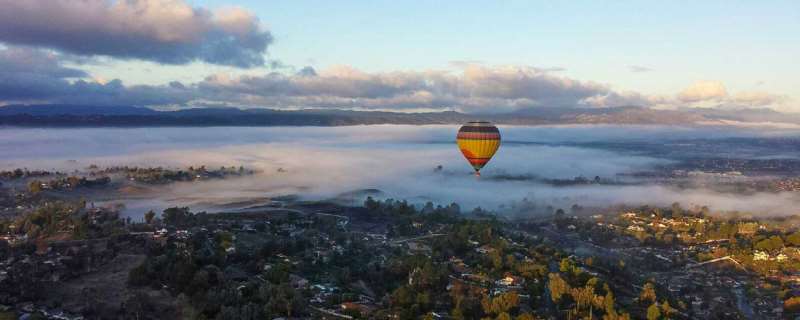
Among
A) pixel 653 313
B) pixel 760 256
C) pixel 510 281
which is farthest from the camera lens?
pixel 760 256

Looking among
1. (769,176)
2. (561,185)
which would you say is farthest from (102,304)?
(769,176)

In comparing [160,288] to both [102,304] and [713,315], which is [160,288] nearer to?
[102,304]

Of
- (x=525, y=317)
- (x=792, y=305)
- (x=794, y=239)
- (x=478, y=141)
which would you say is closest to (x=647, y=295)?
(x=792, y=305)

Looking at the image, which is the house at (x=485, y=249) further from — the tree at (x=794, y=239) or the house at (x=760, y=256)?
the tree at (x=794, y=239)

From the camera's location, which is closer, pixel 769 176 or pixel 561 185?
pixel 561 185

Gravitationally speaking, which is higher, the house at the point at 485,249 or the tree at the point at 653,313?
the tree at the point at 653,313

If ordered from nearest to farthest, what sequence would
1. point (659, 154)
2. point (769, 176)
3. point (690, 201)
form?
point (690, 201), point (769, 176), point (659, 154)

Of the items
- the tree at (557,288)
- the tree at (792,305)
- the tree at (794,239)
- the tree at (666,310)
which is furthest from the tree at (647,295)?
the tree at (794,239)

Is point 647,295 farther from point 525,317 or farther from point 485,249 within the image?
point 485,249
